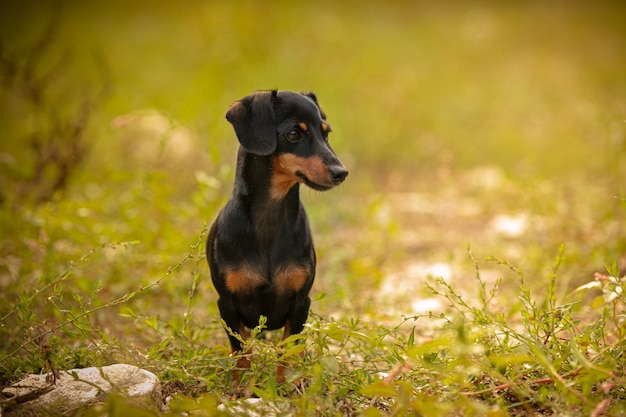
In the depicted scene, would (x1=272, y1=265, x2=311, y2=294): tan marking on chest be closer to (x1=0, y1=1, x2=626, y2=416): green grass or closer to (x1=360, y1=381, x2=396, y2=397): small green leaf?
(x1=0, y1=1, x2=626, y2=416): green grass

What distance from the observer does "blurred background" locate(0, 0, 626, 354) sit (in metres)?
4.57

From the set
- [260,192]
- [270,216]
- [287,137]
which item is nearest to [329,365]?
[270,216]

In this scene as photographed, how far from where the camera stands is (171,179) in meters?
6.73

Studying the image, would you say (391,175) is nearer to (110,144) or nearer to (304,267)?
(110,144)

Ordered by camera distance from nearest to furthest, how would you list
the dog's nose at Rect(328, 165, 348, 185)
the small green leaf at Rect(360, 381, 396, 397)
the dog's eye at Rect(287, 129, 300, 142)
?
the small green leaf at Rect(360, 381, 396, 397)
the dog's nose at Rect(328, 165, 348, 185)
the dog's eye at Rect(287, 129, 300, 142)

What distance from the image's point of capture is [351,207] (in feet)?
21.5

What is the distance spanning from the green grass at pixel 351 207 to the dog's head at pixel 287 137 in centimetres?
51

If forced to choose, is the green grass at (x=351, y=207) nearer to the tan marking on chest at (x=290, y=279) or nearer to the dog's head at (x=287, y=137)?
the tan marking on chest at (x=290, y=279)

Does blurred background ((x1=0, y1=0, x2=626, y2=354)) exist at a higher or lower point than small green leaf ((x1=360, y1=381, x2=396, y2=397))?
higher

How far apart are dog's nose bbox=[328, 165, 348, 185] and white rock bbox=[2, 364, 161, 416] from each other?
3.93ft

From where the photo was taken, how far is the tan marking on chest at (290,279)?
9.71 feet

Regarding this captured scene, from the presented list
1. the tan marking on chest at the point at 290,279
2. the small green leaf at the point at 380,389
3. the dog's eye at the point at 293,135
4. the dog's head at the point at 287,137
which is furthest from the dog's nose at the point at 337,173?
the small green leaf at the point at 380,389

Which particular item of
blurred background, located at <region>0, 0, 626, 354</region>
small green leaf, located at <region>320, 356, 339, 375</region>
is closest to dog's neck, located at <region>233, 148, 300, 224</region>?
blurred background, located at <region>0, 0, 626, 354</region>

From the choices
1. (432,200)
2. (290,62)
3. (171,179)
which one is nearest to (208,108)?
(171,179)
